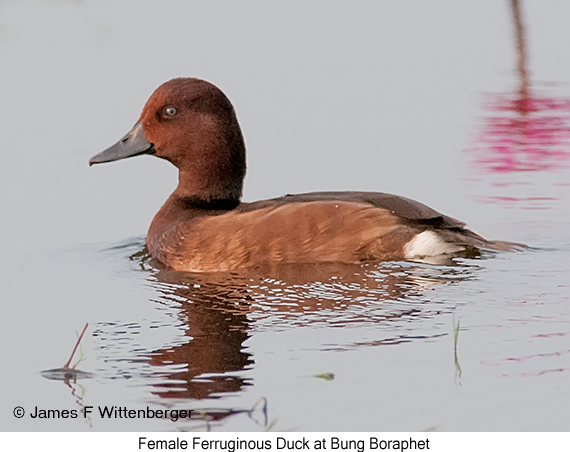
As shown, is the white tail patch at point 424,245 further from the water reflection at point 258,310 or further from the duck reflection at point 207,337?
the duck reflection at point 207,337

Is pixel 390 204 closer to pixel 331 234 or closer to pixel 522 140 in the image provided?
pixel 331 234

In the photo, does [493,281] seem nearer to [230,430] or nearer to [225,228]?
[225,228]

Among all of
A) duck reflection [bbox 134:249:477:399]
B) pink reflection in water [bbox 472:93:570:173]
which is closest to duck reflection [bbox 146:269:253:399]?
duck reflection [bbox 134:249:477:399]

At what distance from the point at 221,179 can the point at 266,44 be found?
537cm

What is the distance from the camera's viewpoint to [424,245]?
284 inches

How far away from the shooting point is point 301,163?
31.2ft

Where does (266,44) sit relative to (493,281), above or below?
above

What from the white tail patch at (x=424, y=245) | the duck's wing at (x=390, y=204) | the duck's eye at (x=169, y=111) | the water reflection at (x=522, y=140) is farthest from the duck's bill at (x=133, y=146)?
the water reflection at (x=522, y=140)

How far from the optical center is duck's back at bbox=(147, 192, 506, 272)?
723 centimetres

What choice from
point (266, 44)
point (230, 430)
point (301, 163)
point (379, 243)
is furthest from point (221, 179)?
point (266, 44)

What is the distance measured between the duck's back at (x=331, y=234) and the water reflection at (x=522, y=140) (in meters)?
1.54

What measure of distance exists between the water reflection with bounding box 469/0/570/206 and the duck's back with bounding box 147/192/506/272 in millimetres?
1544

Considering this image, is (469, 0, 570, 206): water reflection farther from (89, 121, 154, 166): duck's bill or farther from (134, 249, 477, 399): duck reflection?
(89, 121, 154, 166): duck's bill
